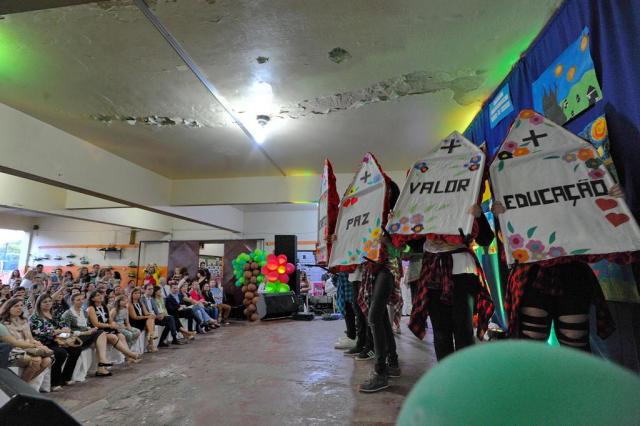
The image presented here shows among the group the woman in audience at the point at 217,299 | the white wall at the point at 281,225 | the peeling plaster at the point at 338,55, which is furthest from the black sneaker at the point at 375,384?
the white wall at the point at 281,225

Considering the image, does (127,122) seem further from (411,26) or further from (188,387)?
(411,26)

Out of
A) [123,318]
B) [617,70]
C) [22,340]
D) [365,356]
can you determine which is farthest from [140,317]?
[617,70]

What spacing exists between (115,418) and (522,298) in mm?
2539

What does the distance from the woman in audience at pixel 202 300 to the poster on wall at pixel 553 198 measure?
6937mm

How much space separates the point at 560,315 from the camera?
1.52 metres

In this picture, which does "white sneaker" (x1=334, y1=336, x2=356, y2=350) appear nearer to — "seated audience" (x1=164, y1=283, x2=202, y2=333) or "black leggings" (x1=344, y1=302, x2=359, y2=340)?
"black leggings" (x1=344, y1=302, x2=359, y2=340)

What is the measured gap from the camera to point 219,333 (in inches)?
259

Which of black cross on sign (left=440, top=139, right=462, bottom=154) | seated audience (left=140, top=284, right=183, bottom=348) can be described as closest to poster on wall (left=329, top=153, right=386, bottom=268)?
black cross on sign (left=440, top=139, right=462, bottom=154)

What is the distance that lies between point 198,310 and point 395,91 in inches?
218

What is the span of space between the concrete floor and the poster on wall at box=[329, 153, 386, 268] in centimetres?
94

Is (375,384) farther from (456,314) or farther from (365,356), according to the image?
(365,356)

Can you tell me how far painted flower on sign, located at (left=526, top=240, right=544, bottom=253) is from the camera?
1568mm

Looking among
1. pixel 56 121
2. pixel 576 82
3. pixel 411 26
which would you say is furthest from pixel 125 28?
pixel 576 82

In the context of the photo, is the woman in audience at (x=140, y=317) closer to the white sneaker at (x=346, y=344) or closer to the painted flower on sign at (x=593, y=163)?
the white sneaker at (x=346, y=344)
